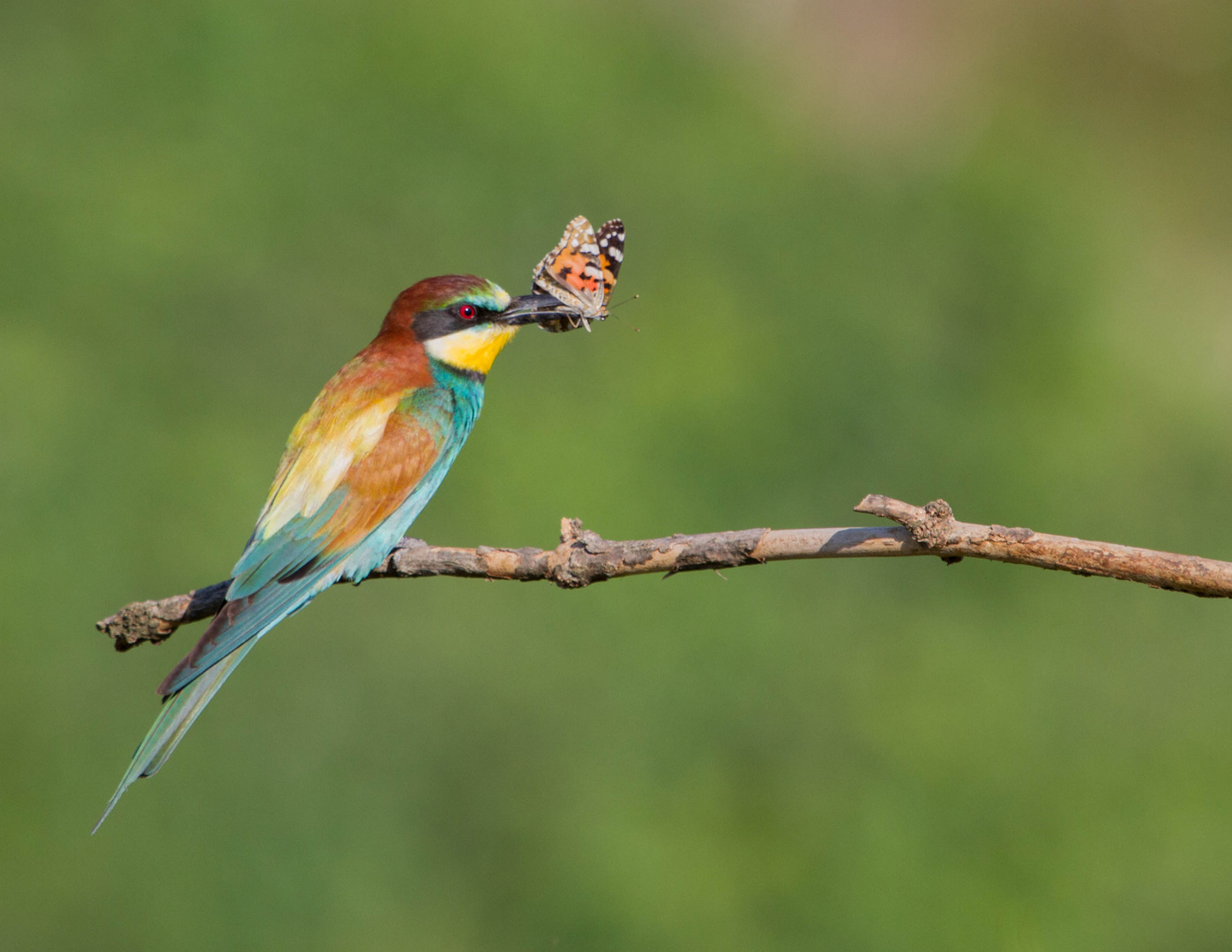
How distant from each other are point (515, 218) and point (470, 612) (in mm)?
1859

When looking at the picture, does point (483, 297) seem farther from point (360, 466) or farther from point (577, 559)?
point (577, 559)

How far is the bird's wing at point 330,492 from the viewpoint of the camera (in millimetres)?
2936

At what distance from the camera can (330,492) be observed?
3127 mm

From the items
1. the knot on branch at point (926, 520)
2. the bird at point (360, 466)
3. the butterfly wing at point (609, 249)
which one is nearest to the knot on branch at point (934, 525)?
the knot on branch at point (926, 520)

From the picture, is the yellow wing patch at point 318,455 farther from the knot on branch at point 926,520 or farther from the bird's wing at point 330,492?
the knot on branch at point 926,520

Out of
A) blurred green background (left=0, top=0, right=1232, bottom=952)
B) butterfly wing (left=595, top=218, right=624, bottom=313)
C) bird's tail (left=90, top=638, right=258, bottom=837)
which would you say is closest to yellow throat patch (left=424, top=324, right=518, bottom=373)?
butterfly wing (left=595, top=218, right=624, bottom=313)

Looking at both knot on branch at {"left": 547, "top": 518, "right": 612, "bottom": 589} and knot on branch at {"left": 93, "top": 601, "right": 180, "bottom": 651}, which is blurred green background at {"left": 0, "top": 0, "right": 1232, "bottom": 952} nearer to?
knot on branch at {"left": 93, "top": 601, "right": 180, "bottom": 651}

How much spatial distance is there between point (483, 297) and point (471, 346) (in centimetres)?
14

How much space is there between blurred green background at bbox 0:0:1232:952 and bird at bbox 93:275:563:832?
87cm

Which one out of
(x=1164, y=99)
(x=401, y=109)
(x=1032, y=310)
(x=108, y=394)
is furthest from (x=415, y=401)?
(x=1164, y=99)

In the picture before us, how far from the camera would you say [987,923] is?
3.55 metres

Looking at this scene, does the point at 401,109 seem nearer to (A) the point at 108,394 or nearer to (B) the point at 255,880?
(A) the point at 108,394

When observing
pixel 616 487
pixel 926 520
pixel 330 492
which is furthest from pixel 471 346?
pixel 926 520

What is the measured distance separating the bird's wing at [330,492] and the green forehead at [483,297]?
0.28 meters
